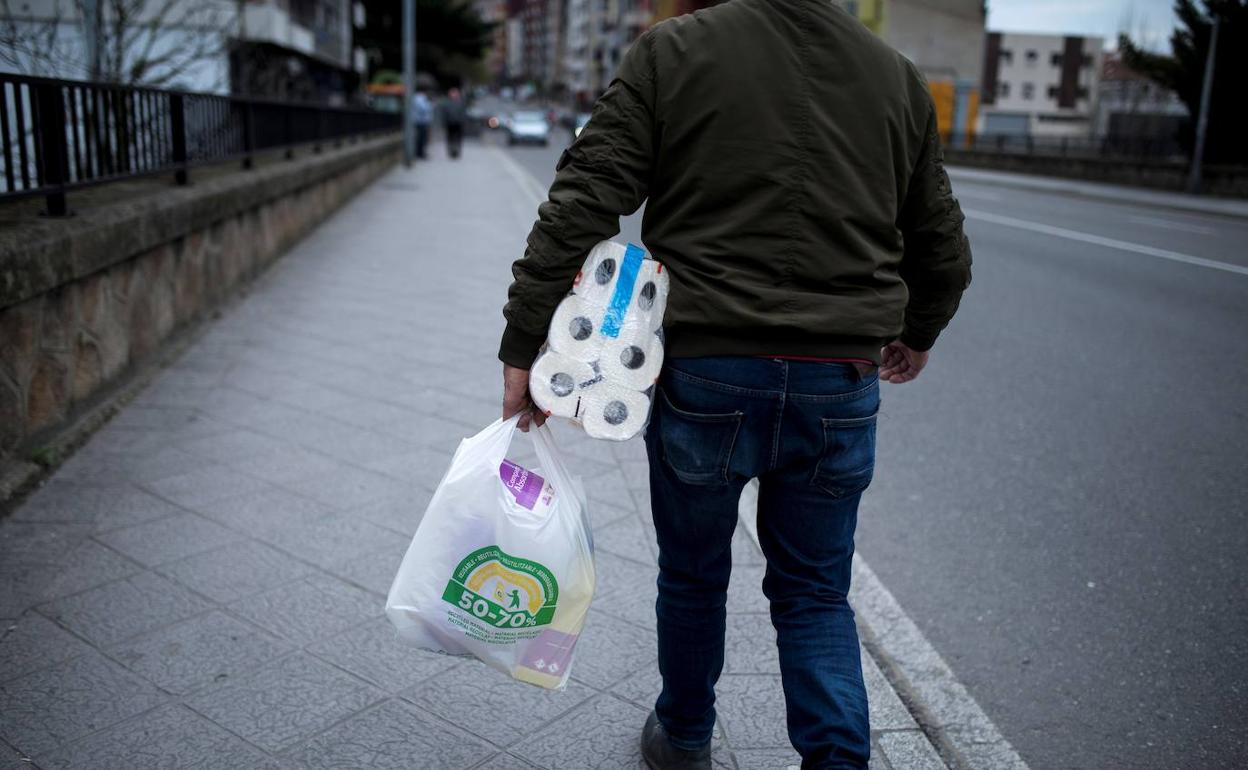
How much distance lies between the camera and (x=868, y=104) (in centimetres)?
197

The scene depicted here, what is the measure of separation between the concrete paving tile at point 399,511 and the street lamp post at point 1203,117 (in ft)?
78.7

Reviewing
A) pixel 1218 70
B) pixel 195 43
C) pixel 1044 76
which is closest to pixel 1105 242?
pixel 195 43

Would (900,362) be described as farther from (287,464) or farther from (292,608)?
(287,464)

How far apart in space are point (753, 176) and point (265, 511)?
108 inches

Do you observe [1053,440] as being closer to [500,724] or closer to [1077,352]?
[1077,352]

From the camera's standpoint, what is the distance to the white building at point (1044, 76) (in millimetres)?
90375

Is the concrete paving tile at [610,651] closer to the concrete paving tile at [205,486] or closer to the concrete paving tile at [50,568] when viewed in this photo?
the concrete paving tile at [50,568]

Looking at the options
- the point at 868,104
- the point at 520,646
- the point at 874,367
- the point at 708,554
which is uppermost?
the point at 868,104

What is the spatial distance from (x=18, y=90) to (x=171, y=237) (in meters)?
1.62

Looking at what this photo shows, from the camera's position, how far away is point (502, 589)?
87.3 inches

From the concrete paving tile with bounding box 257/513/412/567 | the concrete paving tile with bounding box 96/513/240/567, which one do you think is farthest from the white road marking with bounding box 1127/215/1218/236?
the concrete paving tile with bounding box 96/513/240/567

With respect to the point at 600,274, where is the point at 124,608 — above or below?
below

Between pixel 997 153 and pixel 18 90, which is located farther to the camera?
pixel 997 153

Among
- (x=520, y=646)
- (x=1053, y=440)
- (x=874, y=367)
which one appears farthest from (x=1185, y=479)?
(x=520, y=646)
